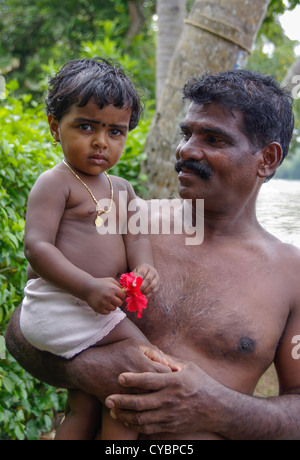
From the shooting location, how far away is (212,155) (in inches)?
94.2

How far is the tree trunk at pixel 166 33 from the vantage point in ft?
19.3

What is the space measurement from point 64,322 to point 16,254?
3.84ft

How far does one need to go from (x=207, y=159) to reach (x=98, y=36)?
1007 centimetres

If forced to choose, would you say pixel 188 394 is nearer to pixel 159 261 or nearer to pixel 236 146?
pixel 159 261

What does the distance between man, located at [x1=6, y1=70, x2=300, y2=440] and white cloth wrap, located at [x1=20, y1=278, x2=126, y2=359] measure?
62mm

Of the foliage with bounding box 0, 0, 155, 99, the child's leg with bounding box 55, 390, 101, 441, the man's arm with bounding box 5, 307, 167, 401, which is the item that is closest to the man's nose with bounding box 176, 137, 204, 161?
the man's arm with bounding box 5, 307, 167, 401

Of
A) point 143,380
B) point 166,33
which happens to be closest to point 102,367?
point 143,380

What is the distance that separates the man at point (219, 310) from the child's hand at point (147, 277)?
21 centimetres

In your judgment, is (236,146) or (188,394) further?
(236,146)

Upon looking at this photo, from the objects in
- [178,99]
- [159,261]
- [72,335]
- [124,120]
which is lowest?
[72,335]

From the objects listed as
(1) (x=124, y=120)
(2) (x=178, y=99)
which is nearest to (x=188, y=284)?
(1) (x=124, y=120)

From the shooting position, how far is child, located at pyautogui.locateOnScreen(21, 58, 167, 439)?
1.93 meters

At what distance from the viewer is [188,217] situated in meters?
2.61

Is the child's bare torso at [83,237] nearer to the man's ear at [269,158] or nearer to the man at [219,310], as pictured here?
the man at [219,310]
